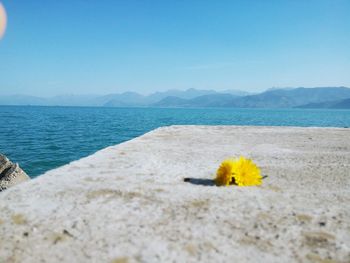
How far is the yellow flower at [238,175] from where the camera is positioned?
410 centimetres

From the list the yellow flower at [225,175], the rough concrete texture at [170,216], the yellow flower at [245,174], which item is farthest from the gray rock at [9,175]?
the yellow flower at [245,174]

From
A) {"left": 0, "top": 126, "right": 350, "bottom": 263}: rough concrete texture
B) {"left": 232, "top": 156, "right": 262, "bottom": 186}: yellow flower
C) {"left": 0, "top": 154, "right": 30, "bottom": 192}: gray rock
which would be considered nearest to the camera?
{"left": 0, "top": 126, "right": 350, "bottom": 263}: rough concrete texture

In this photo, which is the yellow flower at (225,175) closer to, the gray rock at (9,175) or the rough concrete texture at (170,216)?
the rough concrete texture at (170,216)

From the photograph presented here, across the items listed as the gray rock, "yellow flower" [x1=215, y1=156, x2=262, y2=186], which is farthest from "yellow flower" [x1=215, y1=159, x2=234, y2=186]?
the gray rock

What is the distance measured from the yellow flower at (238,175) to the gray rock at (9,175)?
7.29 metres

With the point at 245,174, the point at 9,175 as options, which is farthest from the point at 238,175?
the point at 9,175

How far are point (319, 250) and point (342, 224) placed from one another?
2.11 feet

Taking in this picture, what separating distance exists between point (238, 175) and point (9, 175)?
8049 mm

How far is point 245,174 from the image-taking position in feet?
13.5

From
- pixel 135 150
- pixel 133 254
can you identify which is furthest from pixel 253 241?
pixel 135 150

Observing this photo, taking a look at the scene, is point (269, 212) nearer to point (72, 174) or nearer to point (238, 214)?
point (238, 214)

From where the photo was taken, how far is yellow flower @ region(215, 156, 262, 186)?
13.4 ft

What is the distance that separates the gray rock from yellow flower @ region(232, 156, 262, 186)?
24.4ft

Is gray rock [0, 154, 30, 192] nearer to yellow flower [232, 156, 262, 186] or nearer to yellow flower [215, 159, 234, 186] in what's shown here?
yellow flower [215, 159, 234, 186]
